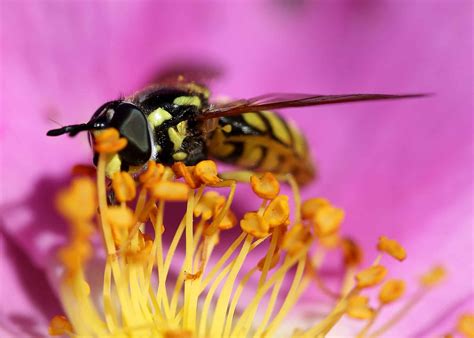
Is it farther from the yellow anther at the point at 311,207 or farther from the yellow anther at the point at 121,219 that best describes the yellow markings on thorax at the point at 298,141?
the yellow anther at the point at 121,219

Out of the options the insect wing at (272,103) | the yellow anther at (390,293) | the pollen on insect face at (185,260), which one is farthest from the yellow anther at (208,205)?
the yellow anther at (390,293)

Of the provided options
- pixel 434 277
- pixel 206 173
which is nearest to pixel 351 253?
pixel 434 277

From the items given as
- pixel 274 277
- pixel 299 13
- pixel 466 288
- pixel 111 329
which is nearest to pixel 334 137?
pixel 299 13

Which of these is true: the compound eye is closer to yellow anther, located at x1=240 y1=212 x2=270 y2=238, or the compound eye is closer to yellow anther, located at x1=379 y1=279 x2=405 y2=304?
yellow anther, located at x1=240 y1=212 x2=270 y2=238

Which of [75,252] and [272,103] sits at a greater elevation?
[272,103]

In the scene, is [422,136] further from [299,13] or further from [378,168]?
[299,13]

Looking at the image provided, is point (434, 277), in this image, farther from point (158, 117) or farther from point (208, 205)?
point (158, 117)
